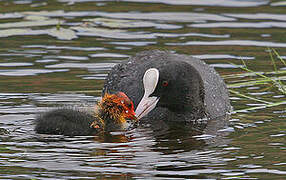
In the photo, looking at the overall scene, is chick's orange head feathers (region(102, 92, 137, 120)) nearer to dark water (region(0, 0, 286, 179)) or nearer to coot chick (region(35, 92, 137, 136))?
coot chick (region(35, 92, 137, 136))

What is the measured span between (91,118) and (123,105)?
1.24ft

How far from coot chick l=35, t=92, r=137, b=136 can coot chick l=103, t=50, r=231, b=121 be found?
0.68 feet

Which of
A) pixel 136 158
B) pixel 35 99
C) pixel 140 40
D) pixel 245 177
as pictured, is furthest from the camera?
pixel 140 40

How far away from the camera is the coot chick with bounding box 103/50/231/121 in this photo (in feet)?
30.3

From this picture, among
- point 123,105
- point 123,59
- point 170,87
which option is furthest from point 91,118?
point 123,59

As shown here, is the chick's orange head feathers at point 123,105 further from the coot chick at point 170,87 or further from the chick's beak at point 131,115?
the coot chick at point 170,87

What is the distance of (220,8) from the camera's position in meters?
15.8

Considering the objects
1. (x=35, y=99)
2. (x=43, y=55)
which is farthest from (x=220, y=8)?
(x=35, y=99)

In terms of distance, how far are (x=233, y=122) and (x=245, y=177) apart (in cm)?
237

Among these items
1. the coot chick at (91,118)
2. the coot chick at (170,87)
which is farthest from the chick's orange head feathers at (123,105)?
the coot chick at (170,87)

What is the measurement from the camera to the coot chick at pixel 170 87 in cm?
923

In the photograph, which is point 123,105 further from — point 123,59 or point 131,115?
point 123,59

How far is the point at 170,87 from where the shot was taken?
937cm

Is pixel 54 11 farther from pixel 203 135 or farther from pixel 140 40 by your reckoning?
pixel 203 135
